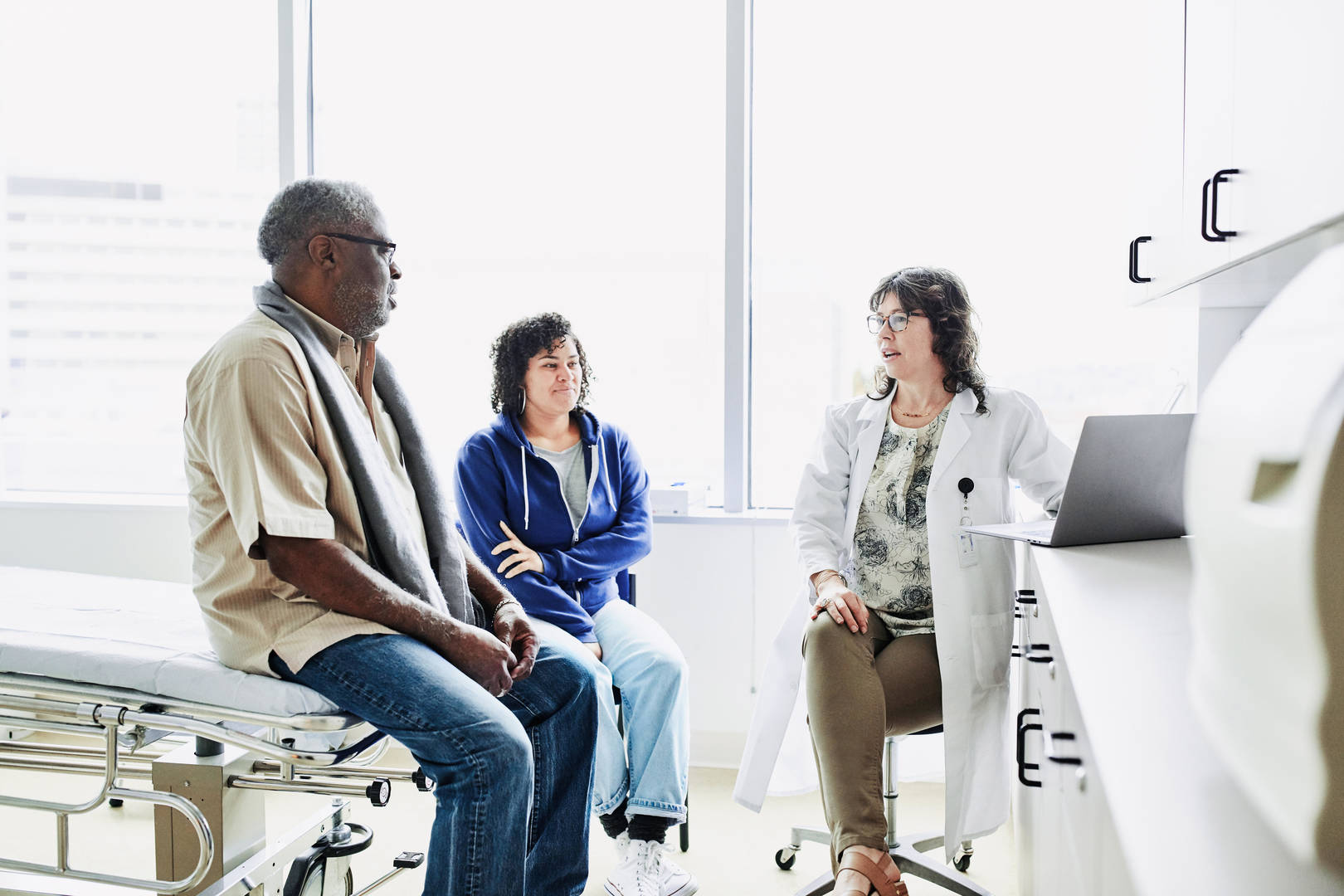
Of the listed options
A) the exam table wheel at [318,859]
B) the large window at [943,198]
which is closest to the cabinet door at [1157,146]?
the large window at [943,198]

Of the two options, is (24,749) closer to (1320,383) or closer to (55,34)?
(1320,383)

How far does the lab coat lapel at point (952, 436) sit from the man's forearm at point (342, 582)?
116 cm

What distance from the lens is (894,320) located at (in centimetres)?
235

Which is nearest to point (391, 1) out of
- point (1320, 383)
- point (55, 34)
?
point (55, 34)

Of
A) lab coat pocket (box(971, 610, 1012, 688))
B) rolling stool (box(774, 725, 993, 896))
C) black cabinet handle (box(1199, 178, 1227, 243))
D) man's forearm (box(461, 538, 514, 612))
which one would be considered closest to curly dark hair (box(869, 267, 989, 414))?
lab coat pocket (box(971, 610, 1012, 688))

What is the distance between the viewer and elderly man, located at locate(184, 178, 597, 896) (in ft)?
5.38

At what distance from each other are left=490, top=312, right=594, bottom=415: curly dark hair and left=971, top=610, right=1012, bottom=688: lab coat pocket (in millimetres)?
1219

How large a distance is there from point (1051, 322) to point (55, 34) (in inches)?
139

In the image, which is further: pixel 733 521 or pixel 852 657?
pixel 733 521

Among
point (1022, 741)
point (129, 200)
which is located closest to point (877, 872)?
point (1022, 741)

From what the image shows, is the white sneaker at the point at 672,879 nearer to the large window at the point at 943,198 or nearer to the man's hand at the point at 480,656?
the man's hand at the point at 480,656

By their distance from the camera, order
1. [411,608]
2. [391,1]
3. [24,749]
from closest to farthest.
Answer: [411,608] < [24,749] < [391,1]

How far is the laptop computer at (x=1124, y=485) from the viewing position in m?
1.69

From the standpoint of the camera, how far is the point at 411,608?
5.71ft
